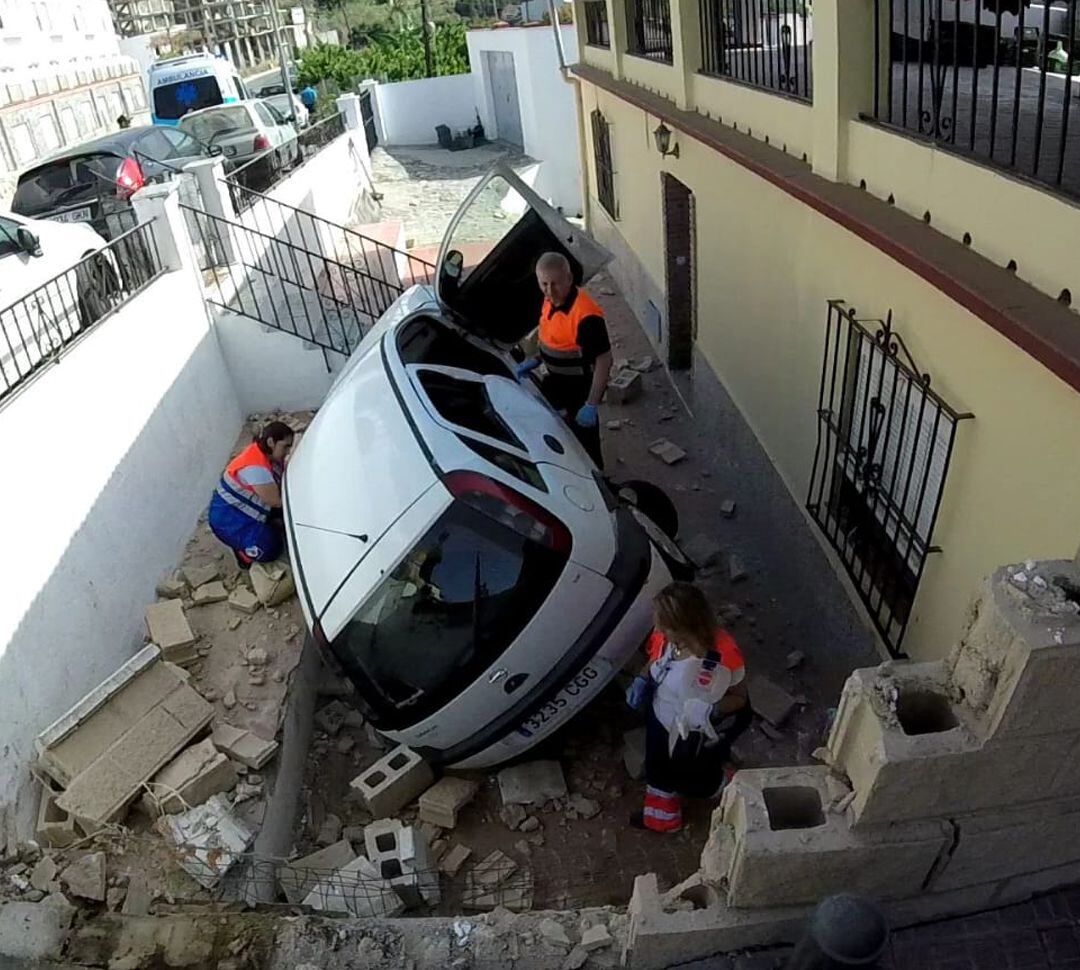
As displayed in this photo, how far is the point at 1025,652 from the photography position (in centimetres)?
206

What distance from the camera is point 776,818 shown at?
2623 mm

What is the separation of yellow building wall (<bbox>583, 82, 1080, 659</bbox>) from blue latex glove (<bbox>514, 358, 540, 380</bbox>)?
1586mm

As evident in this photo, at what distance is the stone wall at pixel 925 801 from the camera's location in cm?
218

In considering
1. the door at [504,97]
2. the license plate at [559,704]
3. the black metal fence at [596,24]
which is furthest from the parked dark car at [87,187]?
the door at [504,97]

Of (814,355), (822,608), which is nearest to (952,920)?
(822,608)

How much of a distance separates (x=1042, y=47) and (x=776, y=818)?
8.74 feet

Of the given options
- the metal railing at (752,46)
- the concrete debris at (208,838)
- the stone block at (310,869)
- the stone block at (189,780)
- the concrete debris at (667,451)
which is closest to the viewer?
the concrete debris at (208,838)

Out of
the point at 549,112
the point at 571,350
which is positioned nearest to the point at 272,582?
the point at 571,350

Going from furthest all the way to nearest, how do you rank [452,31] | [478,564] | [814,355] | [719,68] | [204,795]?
[452,31], [719,68], [814,355], [204,795], [478,564]

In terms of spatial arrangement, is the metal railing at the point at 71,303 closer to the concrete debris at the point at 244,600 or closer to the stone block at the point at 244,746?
the concrete debris at the point at 244,600

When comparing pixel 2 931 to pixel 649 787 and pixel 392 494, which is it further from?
pixel 649 787

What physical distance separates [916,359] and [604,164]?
8.85m

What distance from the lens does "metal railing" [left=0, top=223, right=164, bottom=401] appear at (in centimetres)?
602

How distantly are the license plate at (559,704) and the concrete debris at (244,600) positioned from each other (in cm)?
238
